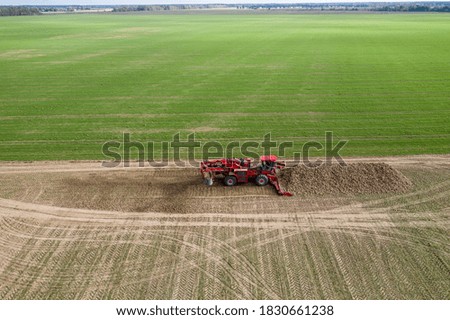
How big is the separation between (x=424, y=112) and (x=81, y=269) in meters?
27.7

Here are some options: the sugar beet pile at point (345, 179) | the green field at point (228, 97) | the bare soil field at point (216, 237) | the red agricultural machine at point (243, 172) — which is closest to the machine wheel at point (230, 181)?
the red agricultural machine at point (243, 172)

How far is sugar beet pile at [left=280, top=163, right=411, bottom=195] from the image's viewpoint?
19859mm

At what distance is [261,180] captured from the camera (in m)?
20.5

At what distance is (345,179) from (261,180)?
4.34 metres

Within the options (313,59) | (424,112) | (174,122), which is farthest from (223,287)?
(313,59)

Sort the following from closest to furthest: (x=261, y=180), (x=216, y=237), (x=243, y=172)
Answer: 1. (x=216, y=237)
2. (x=243, y=172)
3. (x=261, y=180)

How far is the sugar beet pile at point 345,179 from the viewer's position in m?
19.9

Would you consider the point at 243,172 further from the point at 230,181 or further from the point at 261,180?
the point at 261,180

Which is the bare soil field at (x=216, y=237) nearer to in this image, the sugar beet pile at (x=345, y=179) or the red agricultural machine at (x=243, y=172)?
the sugar beet pile at (x=345, y=179)

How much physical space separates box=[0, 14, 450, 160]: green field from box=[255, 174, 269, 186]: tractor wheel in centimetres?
448

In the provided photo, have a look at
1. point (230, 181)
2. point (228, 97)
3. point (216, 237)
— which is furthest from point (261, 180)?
point (228, 97)

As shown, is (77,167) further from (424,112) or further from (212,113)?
(424,112)

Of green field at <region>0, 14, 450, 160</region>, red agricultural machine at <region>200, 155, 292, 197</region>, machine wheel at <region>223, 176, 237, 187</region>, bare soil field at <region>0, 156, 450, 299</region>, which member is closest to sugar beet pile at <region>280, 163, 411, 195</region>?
bare soil field at <region>0, 156, 450, 299</region>

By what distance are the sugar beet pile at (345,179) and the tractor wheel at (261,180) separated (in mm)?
966
